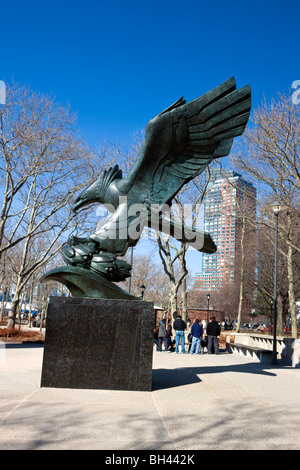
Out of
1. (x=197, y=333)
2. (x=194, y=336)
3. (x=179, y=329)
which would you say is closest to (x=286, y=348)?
(x=197, y=333)

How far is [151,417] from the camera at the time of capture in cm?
443

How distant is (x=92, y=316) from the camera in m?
6.23

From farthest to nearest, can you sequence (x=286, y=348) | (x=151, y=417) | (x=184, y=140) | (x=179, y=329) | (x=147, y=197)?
(x=179, y=329), (x=286, y=348), (x=147, y=197), (x=184, y=140), (x=151, y=417)

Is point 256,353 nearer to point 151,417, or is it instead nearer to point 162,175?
point 162,175

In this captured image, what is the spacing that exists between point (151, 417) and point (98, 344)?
190 centimetres

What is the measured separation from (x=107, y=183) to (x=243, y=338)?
590 inches

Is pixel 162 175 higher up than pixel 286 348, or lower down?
higher up

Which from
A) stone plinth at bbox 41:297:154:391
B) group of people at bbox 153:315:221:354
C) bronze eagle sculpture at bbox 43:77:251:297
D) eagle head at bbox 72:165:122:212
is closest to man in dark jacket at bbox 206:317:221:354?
group of people at bbox 153:315:221:354

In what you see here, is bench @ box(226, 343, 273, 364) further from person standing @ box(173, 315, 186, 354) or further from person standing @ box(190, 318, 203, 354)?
person standing @ box(173, 315, 186, 354)

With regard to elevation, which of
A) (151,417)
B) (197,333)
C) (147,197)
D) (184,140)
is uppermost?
(184,140)

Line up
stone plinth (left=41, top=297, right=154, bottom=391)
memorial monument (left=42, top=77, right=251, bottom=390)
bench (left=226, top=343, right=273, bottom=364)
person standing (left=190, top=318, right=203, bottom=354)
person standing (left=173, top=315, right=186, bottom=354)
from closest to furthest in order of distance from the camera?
stone plinth (left=41, top=297, right=154, bottom=391) < memorial monument (left=42, top=77, right=251, bottom=390) < bench (left=226, top=343, right=273, bottom=364) < person standing (left=190, top=318, right=203, bottom=354) < person standing (left=173, top=315, right=186, bottom=354)

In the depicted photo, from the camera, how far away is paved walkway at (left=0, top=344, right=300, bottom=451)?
3.57 metres
